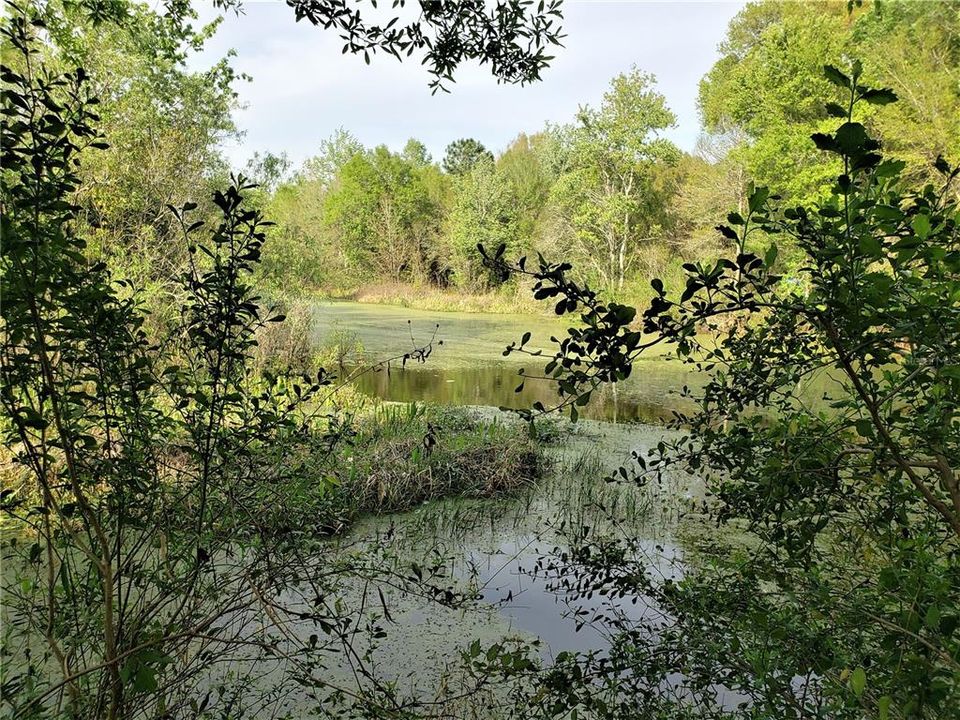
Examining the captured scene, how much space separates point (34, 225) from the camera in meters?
0.98

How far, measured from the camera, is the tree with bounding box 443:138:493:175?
101ft

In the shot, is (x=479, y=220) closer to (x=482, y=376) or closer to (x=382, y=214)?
(x=382, y=214)

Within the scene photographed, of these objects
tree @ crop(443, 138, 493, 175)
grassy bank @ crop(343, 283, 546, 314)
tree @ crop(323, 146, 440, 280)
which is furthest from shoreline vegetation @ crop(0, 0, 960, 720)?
tree @ crop(443, 138, 493, 175)

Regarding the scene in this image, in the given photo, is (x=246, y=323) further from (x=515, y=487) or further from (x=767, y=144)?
(x=767, y=144)

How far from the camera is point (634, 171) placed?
19.9 metres

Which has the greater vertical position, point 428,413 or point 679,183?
point 679,183

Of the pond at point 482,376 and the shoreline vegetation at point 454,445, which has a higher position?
the shoreline vegetation at point 454,445

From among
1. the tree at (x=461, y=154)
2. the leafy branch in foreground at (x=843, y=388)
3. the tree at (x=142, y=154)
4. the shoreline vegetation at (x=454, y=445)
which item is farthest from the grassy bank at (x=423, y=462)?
the tree at (x=461, y=154)

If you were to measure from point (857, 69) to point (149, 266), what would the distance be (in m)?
6.52

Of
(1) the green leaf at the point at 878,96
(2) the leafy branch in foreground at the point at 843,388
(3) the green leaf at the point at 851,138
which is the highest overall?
(1) the green leaf at the point at 878,96

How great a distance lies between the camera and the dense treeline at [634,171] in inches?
478

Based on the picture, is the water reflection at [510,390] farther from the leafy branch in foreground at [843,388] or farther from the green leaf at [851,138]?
the green leaf at [851,138]

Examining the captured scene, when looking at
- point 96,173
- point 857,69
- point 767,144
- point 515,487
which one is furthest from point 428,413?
point 767,144

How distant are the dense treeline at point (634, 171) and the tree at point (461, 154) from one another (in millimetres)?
86
